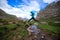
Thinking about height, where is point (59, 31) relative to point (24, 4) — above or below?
below

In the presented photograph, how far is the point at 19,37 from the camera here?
384 cm

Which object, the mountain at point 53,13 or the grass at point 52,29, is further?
the mountain at point 53,13

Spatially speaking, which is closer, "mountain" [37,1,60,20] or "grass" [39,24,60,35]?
"grass" [39,24,60,35]

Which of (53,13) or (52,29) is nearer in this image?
(52,29)

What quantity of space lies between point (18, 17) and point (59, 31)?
2106 millimetres

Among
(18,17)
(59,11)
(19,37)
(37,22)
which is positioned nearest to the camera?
(19,37)

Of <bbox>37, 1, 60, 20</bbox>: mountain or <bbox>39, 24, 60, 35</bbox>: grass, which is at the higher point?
<bbox>37, 1, 60, 20</bbox>: mountain

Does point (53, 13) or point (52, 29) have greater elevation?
point (53, 13)

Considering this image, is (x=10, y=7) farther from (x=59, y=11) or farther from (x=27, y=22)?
(x=59, y=11)

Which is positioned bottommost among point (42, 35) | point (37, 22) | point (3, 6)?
point (42, 35)

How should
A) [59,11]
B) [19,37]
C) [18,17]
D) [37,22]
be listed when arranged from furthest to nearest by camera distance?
[59,11]
[37,22]
[18,17]
[19,37]

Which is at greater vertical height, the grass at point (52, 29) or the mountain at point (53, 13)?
the mountain at point (53, 13)

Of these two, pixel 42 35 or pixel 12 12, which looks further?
pixel 42 35

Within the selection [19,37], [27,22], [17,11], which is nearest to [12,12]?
[17,11]
